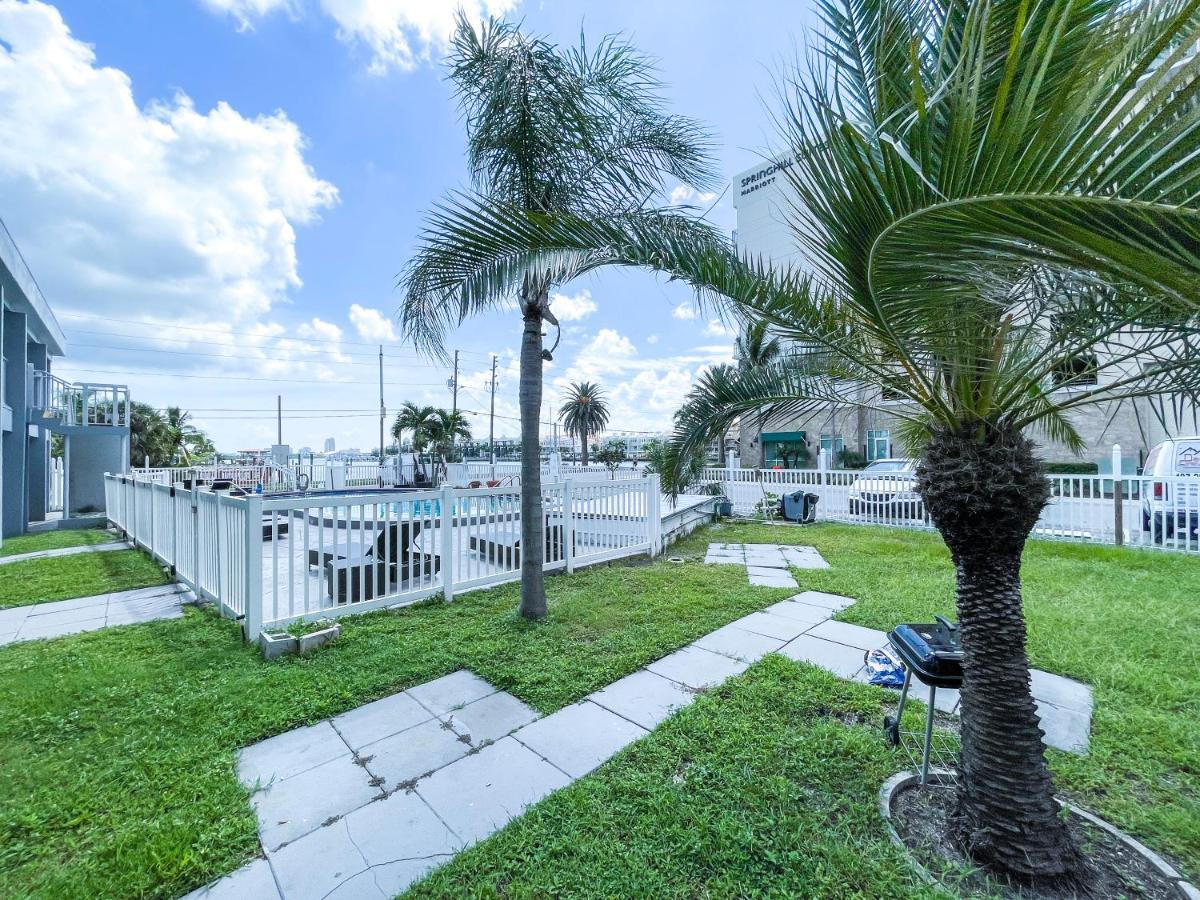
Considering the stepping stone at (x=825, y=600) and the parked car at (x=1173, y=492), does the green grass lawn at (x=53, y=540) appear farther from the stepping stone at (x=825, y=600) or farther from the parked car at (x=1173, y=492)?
the parked car at (x=1173, y=492)

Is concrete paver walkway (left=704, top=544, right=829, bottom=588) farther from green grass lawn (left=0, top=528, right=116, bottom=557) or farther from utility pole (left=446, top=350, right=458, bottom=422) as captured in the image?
utility pole (left=446, top=350, right=458, bottom=422)

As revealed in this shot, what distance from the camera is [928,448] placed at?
193 centimetres

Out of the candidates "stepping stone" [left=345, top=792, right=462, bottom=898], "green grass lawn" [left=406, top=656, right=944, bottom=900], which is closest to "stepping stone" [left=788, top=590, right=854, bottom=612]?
"green grass lawn" [left=406, top=656, right=944, bottom=900]

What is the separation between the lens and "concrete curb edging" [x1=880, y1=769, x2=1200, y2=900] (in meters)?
1.60

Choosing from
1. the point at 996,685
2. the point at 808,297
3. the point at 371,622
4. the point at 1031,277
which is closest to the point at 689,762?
the point at 996,685

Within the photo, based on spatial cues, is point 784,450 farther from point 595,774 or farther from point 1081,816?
point 595,774

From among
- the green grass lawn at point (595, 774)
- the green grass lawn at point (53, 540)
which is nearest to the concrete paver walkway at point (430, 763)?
the green grass lawn at point (595, 774)

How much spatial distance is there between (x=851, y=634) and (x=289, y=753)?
13.0 feet

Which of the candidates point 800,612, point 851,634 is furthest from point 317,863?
point 800,612

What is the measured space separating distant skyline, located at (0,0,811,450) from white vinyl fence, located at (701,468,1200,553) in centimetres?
417

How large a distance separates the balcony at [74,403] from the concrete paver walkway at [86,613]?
806 cm

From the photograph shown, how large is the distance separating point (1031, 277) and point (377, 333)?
86.9 ft

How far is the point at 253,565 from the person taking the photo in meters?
3.66

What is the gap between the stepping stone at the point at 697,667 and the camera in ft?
10.4
